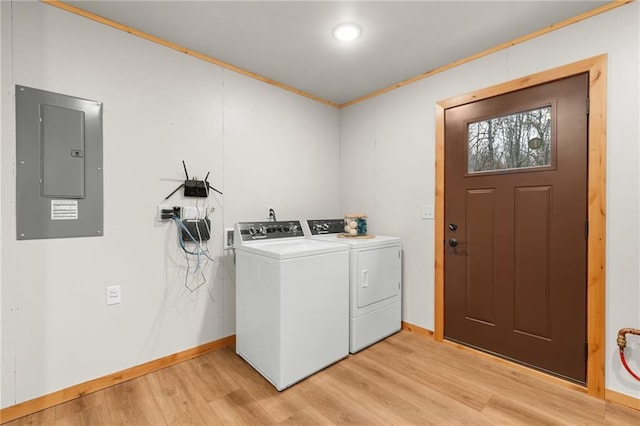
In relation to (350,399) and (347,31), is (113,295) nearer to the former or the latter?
(350,399)

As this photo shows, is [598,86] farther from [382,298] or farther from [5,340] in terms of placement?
[5,340]

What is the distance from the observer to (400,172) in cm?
286

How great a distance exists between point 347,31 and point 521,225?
1.89 meters

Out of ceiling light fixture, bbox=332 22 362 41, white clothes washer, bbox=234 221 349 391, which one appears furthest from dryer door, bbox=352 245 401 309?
ceiling light fixture, bbox=332 22 362 41

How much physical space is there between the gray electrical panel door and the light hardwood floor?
107 centimetres

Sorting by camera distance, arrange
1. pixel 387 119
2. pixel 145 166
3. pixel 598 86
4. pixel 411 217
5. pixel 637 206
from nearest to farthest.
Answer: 1. pixel 637 206
2. pixel 598 86
3. pixel 145 166
4. pixel 411 217
5. pixel 387 119

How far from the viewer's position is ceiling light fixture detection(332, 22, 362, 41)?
6.51ft

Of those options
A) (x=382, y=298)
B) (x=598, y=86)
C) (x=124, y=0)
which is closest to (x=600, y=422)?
(x=382, y=298)

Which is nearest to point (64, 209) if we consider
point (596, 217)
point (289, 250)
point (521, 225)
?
point (289, 250)

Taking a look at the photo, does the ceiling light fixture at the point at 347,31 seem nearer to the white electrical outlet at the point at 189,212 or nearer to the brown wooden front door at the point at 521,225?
the brown wooden front door at the point at 521,225

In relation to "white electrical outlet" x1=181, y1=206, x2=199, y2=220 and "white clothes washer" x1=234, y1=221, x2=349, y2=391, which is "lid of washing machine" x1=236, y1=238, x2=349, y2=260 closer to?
"white clothes washer" x1=234, y1=221, x2=349, y2=391

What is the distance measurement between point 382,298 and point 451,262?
674 millimetres

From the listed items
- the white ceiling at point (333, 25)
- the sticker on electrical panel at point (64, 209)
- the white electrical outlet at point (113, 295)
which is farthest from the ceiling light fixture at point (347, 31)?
the white electrical outlet at point (113, 295)

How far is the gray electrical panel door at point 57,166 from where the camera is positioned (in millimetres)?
1654
